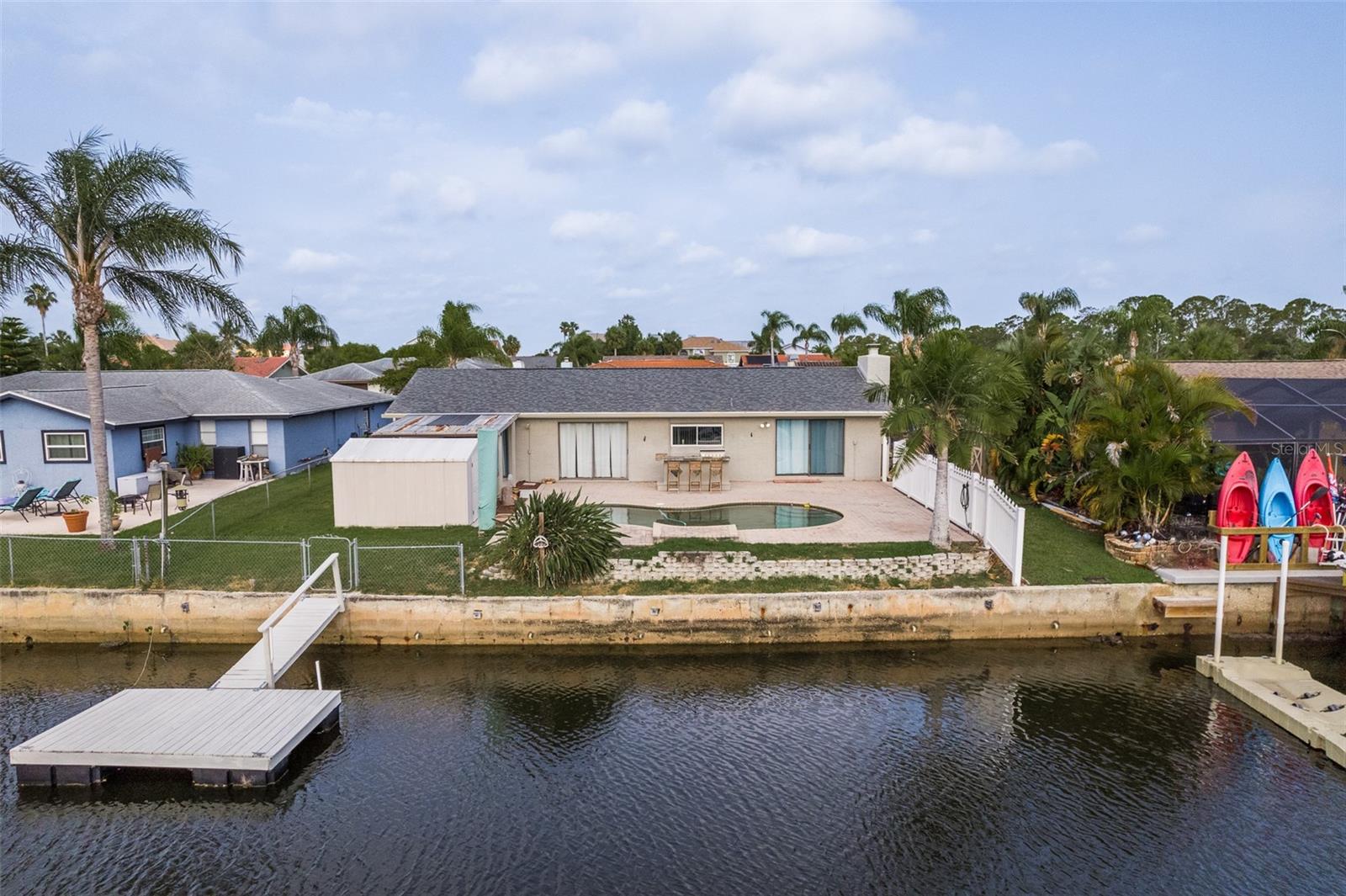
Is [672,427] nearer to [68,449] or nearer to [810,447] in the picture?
[810,447]

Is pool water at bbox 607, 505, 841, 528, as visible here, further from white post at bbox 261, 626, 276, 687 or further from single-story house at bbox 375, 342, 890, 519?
white post at bbox 261, 626, 276, 687

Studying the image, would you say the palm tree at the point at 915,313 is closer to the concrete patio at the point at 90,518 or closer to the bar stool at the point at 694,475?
the bar stool at the point at 694,475

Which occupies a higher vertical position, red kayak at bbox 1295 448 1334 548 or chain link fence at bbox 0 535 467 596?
red kayak at bbox 1295 448 1334 548

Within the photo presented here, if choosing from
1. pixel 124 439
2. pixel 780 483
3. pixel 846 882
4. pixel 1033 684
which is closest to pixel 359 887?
pixel 846 882

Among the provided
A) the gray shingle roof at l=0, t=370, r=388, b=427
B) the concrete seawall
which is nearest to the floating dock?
the concrete seawall

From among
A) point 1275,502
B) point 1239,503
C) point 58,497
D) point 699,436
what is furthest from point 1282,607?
point 58,497

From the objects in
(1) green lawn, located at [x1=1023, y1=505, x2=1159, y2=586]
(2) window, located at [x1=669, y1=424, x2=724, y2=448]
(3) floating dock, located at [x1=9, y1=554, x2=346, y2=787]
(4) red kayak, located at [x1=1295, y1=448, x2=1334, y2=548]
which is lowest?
(3) floating dock, located at [x1=9, y1=554, x2=346, y2=787]

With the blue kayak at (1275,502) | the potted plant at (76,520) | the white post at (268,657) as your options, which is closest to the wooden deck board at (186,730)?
the white post at (268,657)
